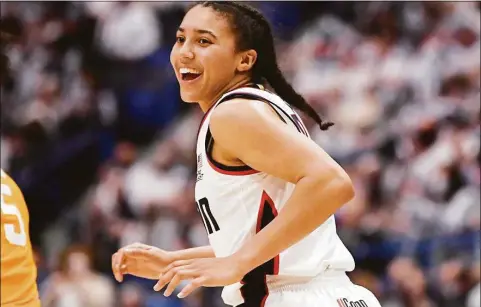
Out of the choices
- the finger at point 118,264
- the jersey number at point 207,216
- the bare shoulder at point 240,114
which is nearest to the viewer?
the bare shoulder at point 240,114

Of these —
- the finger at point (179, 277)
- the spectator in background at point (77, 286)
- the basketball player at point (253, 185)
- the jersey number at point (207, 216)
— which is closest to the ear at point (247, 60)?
the basketball player at point (253, 185)

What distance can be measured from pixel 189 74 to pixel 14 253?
3.44 feet

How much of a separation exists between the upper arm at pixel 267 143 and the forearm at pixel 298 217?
0.14ft

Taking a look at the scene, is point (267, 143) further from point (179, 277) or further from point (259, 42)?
point (259, 42)

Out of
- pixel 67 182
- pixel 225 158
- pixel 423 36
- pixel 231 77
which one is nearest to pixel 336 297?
pixel 225 158

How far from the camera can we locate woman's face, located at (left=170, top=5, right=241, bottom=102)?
3822 mm

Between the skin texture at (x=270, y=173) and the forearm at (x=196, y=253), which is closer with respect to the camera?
the skin texture at (x=270, y=173)

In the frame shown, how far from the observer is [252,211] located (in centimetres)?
367

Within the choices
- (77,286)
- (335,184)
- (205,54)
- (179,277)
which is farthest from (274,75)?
(77,286)

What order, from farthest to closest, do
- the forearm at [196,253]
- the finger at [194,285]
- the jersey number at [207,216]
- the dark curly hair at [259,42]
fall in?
the forearm at [196,253] → the dark curly hair at [259,42] → the jersey number at [207,216] → the finger at [194,285]

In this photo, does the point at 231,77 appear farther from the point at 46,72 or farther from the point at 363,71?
the point at 46,72

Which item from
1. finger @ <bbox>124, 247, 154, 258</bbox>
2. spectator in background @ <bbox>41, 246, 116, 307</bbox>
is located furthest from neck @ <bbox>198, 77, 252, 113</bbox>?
spectator in background @ <bbox>41, 246, 116, 307</bbox>

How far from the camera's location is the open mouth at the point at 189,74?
3.88 m

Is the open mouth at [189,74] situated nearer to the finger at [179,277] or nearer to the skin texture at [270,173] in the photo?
the skin texture at [270,173]
